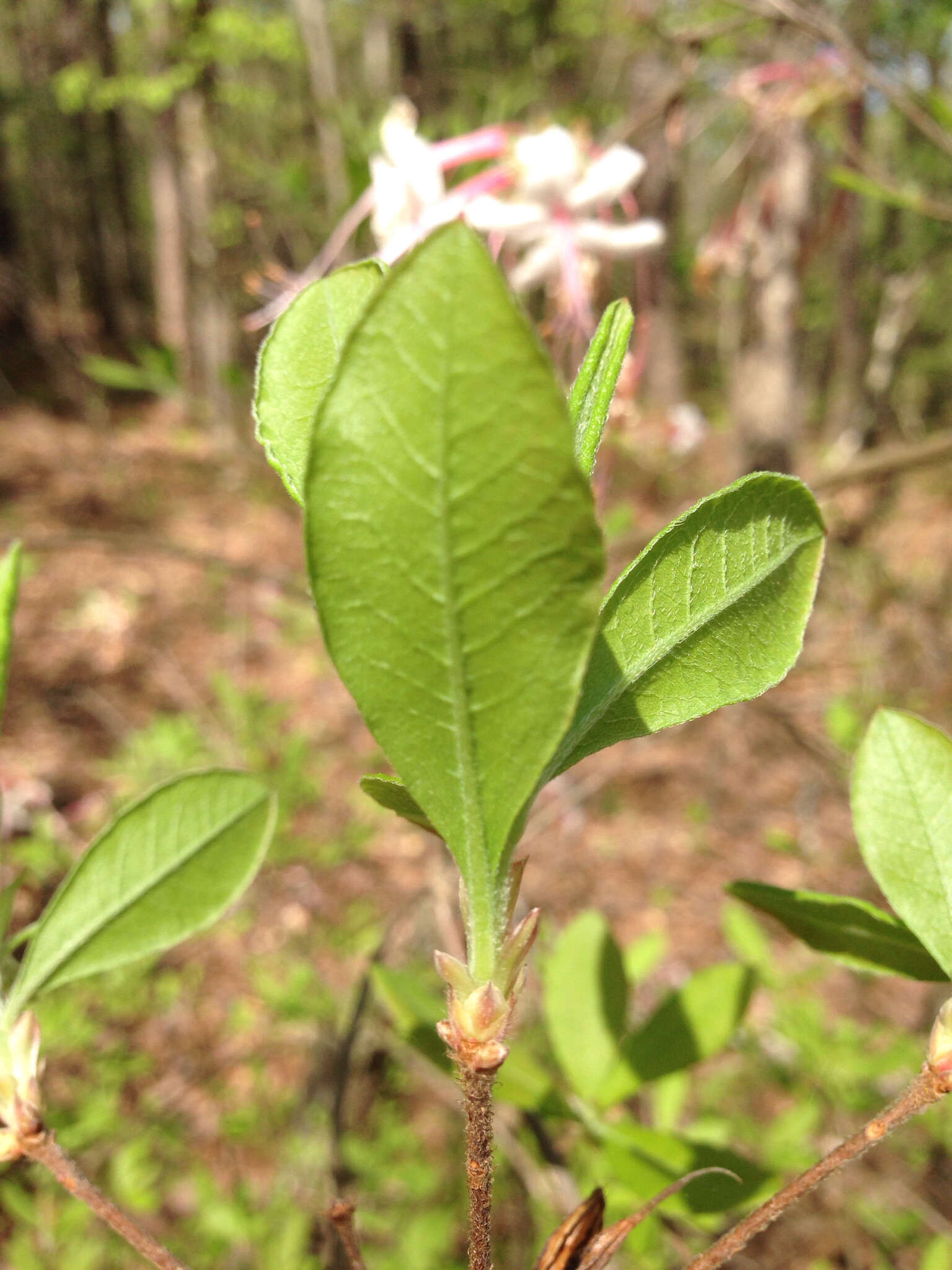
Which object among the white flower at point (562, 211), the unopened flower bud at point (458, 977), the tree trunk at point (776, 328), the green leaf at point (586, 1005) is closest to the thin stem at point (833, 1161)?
the unopened flower bud at point (458, 977)

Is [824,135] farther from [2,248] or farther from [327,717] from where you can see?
[2,248]

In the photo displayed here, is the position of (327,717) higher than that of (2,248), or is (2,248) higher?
(2,248)

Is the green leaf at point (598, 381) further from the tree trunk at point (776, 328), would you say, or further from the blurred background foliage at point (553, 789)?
the tree trunk at point (776, 328)

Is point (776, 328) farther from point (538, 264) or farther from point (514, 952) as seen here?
point (514, 952)

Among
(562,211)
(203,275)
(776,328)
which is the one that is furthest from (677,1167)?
(203,275)

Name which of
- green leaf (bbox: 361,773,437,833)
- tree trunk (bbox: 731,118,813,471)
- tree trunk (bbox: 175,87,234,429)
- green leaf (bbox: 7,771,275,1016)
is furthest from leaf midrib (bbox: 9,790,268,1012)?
tree trunk (bbox: 175,87,234,429)

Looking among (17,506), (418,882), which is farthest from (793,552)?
(17,506)

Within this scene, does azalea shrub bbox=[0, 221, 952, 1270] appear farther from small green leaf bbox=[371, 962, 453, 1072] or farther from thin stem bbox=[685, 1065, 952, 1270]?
small green leaf bbox=[371, 962, 453, 1072]
